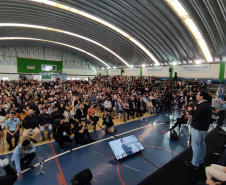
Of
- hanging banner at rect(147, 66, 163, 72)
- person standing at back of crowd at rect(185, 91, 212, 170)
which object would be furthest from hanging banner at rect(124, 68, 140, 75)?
person standing at back of crowd at rect(185, 91, 212, 170)

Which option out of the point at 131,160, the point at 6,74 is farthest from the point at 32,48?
the point at 131,160

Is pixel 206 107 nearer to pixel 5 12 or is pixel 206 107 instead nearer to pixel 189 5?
pixel 189 5

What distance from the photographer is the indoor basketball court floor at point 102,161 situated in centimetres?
353

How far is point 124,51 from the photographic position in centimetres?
2366

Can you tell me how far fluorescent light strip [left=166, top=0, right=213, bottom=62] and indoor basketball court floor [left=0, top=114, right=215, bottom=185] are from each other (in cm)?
1083

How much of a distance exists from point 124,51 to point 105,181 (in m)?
22.8

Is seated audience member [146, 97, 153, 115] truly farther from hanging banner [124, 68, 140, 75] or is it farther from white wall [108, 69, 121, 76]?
white wall [108, 69, 121, 76]

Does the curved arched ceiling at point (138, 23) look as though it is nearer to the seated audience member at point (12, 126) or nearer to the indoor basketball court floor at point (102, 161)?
the indoor basketball court floor at point (102, 161)

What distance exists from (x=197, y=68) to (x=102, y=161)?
744 inches

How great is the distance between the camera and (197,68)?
17.5 meters

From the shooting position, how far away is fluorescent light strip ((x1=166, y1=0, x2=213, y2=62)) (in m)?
10.8

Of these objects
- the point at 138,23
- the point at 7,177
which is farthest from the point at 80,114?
the point at 138,23

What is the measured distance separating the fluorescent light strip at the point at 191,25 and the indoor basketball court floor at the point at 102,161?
35.5 feet

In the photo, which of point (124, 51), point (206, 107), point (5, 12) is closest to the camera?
point (206, 107)
